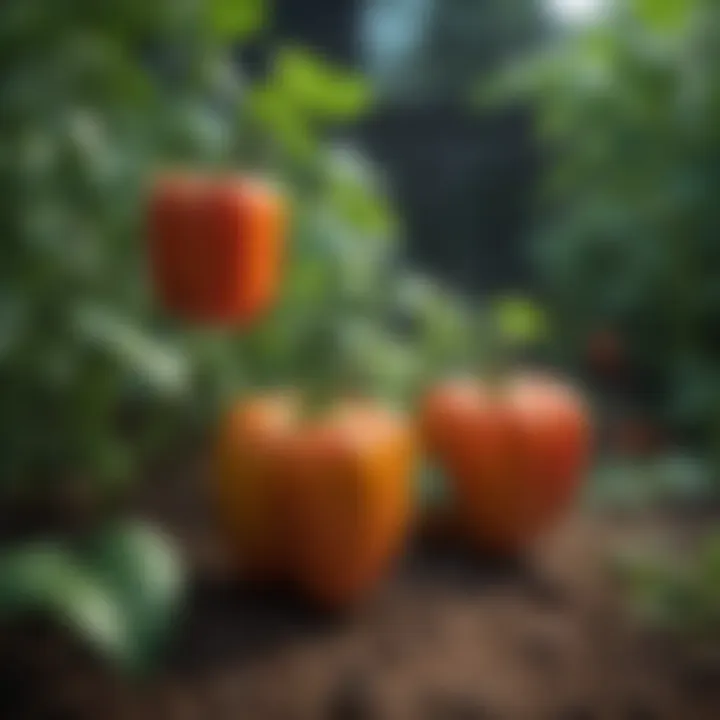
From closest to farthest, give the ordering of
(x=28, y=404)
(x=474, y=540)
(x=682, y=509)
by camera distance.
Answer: (x=28, y=404) → (x=474, y=540) → (x=682, y=509)

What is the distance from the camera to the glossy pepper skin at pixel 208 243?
2.34ft

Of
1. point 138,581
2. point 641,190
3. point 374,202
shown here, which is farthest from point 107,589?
point 641,190

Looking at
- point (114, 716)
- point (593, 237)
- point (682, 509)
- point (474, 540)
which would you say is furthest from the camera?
point (593, 237)

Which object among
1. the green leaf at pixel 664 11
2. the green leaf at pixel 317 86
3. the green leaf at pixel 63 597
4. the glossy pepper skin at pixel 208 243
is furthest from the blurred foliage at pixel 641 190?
the green leaf at pixel 63 597

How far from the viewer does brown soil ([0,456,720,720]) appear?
2.16 feet

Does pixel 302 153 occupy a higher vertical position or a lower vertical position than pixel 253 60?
lower

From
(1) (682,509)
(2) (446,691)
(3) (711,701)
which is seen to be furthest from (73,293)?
(1) (682,509)

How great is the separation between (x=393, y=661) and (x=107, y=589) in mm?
180

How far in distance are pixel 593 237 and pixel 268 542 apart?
0.62 metres

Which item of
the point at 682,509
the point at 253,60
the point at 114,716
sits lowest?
the point at 114,716

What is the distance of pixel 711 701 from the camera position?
0.69 metres

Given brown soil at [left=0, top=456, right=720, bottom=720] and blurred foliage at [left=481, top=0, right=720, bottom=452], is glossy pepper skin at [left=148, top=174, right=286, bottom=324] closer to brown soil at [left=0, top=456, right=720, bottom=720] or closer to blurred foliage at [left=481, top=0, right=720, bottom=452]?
brown soil at [left=0, top=456, right=720, bottom=720]

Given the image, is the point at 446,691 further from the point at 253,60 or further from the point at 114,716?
the point at 253,60

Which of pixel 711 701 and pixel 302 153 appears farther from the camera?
pixel 302 153
